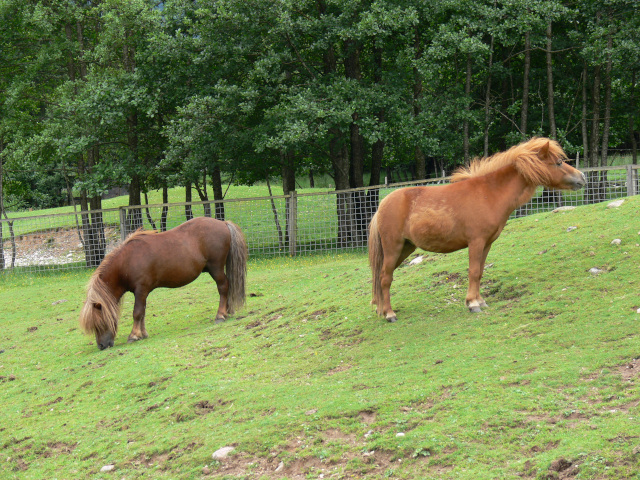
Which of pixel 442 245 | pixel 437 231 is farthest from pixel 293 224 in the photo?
pixel 437 231

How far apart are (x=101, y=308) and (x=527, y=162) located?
6.74 metres

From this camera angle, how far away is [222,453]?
5625 mm

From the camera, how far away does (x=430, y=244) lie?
27.6ft

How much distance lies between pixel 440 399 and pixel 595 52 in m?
16.2

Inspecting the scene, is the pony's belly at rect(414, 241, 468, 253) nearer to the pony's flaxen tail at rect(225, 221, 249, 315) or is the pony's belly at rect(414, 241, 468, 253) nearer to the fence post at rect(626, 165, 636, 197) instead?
the pony's flaxen tail at rect(225, 221, 249, 315)

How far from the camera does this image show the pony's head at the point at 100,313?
9.89 metres

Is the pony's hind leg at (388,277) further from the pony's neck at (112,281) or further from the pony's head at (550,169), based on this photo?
the pony's neck at (112,281)

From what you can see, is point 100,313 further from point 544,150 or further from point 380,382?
point 544,150

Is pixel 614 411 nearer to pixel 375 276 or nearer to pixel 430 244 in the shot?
pixel 430 244

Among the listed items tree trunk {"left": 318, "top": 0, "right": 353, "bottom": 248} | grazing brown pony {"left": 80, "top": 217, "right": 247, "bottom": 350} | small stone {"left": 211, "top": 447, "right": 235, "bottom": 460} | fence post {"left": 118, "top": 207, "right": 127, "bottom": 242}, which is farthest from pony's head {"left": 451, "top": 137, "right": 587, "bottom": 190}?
fence post {"left": 118, "top": 207, "right": 127, "bottom": 242}

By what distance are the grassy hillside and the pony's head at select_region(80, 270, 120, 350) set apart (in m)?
0.27

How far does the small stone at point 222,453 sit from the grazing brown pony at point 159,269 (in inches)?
196

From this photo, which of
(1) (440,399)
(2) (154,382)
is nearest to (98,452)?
(2) (154,382)

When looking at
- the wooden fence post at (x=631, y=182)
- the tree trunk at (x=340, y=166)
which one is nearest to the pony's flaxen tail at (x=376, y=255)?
the wooden fence post at (x=631, y=182)
